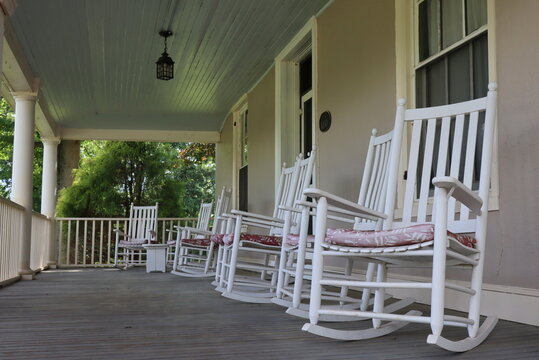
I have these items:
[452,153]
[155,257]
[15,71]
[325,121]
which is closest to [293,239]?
[452,153]

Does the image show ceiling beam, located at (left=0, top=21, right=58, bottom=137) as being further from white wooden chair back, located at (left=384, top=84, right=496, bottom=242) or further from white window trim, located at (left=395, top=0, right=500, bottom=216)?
white wooden chair back, located at (left=384, top=84, right=496, bottom=242)

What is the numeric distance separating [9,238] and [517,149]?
4.35m

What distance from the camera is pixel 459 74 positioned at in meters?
3.08

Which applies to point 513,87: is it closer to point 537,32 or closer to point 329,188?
point 537,32

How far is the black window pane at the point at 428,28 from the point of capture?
3314 millimetres

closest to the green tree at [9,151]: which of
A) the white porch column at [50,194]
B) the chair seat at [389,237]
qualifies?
the white porch column at [50,194]

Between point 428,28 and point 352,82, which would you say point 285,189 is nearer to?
point 352,82

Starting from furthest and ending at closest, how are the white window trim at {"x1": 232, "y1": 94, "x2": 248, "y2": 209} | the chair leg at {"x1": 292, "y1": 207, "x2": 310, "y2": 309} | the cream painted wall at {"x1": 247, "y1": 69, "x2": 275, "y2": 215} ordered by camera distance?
the white window trim at {"x1": 232, "y1": 94, "x2": 248, "y2": 209}
the cream painted wall at {"x1": 247, "y1": 69, "x2": 275, "y2": 215}
the chair leg at {"x1": 292, "y1": 207, "x2": 310, "y2": 309}

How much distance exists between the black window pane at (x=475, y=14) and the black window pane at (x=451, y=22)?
0.07 metres

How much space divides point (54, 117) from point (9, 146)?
7560 millimetres

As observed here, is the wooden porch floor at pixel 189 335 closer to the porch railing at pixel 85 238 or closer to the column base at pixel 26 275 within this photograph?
the column base at pixel 26 275

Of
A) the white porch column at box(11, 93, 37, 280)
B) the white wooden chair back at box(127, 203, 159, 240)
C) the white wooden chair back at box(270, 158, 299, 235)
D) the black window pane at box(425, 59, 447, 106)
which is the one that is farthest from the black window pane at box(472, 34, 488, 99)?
the white wooden chair back at box(127, 203, 159, 240)

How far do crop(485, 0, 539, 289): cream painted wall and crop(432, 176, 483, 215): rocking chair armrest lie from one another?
0.58m

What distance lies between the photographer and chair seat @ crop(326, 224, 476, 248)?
5.92 feet
